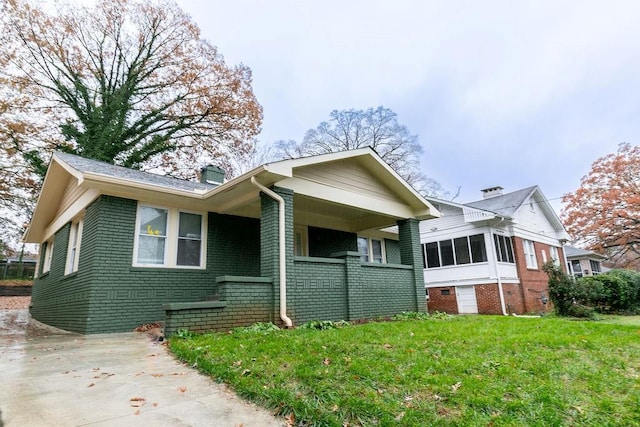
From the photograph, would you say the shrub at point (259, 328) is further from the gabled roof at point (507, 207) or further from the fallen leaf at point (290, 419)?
the gabled roof at point (507, 207)

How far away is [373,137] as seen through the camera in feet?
86.4

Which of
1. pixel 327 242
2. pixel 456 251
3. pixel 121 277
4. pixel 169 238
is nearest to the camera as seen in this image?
pixel 121 277

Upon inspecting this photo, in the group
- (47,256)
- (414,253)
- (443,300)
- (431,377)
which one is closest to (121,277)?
(431,377)

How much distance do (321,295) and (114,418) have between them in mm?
5461

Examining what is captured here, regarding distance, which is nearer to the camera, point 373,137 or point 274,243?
point 274,243

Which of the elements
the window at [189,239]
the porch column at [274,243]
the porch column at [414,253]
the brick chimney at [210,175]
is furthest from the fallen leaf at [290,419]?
the brick chimney at [210,175]

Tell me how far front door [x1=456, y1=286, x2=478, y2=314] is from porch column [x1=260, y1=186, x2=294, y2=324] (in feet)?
37.0

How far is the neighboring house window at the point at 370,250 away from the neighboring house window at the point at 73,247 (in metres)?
8.73

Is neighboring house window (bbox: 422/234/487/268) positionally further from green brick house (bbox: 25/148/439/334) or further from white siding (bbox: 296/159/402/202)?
white siding (bbox: 296/159/402/202)

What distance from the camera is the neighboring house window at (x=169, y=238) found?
26.9 ft

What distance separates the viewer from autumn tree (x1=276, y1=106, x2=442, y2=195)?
26.3 meters

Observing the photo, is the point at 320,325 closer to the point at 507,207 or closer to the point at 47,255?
the point at 47,255

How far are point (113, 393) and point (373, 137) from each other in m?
24.9

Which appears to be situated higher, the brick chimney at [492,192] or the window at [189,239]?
the brick chimney at [492,192]
